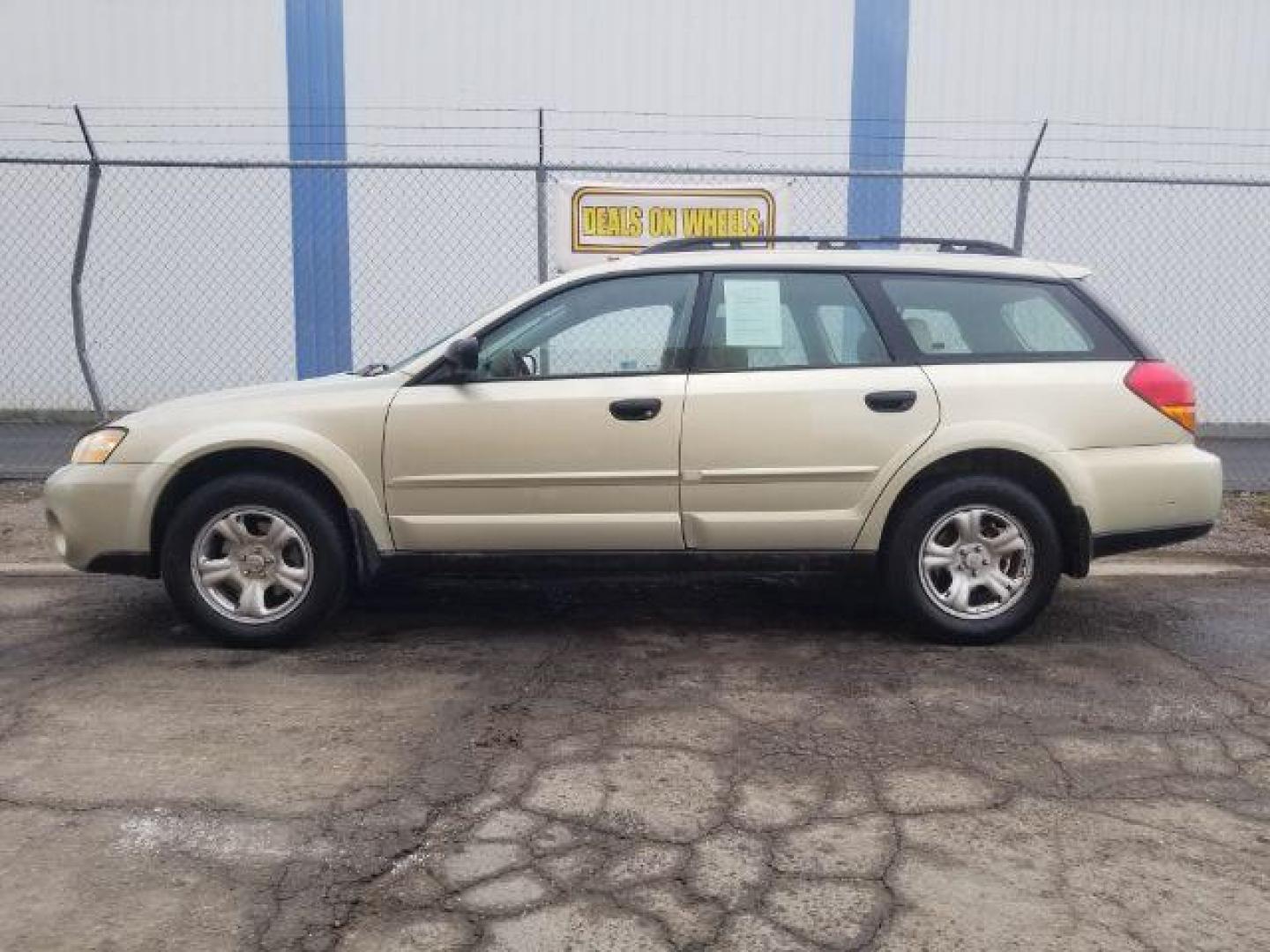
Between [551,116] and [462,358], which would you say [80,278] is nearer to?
[462,358]

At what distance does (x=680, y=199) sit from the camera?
7902mm

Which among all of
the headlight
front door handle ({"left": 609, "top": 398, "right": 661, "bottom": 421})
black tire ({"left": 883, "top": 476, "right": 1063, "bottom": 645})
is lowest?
black tire ({"left": 883, "top": 476, "right": 1063, "bottom": 645})

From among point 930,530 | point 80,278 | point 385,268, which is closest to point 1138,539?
point 930,530

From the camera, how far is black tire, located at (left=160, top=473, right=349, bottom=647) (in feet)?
15.5

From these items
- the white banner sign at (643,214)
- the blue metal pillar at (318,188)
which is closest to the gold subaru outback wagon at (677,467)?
the white banner sign at (643,214)

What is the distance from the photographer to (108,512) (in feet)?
15.5

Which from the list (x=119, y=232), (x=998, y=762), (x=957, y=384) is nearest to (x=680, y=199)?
(x=957, y=384)

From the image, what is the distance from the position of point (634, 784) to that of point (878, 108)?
33.4 feet

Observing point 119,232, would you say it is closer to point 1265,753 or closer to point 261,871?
point 261,871

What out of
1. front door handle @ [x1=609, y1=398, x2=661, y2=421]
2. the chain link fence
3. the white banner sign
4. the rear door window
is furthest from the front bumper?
the chain link fence

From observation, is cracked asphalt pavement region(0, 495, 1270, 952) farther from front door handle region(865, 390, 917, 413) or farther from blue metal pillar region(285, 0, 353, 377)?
blue metal pillar region(285, 0, 353, 377)

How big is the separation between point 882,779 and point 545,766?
1012 millimetres

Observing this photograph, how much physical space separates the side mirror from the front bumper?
1.22 m

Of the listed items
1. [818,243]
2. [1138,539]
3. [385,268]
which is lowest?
[1138,539]
